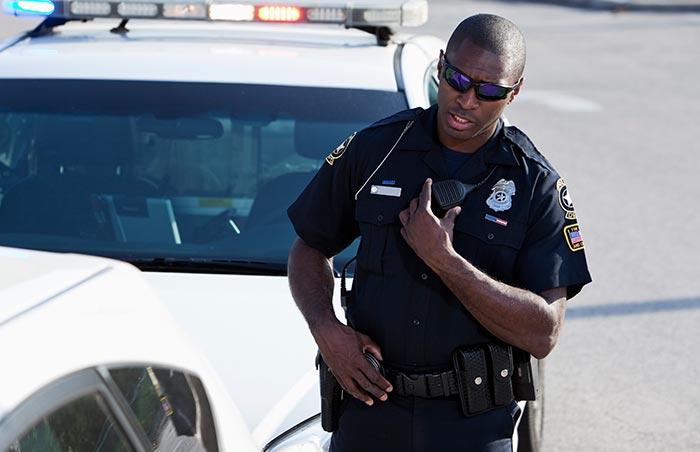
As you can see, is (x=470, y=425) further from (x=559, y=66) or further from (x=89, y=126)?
(x=559, y=66)

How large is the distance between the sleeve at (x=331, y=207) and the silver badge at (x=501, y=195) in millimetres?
327

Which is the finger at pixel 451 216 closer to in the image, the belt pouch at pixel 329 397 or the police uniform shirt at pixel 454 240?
the police uniform shirt at pixel 454 240

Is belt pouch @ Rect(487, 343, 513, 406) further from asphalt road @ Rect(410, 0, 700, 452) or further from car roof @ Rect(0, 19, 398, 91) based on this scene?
asphalt road @ Rect(410, 0, 700, 452)

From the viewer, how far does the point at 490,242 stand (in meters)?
2.81

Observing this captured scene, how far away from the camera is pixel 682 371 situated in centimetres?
576

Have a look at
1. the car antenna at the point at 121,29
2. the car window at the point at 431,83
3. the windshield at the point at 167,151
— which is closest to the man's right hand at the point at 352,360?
the windshield at the point at 167,151

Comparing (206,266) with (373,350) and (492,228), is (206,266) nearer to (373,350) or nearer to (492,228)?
(373,350)

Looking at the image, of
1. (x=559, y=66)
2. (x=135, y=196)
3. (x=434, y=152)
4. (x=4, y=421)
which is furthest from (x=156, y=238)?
(x=559, y=66)

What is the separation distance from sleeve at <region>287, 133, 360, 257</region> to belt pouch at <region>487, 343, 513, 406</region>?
1.46 ft

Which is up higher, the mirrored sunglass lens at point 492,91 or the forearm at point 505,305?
the mirrored sunglass lens at point 492,91

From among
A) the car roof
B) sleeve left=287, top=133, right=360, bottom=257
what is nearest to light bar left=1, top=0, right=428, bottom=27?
the car roof

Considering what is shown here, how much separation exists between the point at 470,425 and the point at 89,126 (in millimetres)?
1914

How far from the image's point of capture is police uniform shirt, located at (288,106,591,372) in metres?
2.82

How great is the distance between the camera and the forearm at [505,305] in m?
2.68
